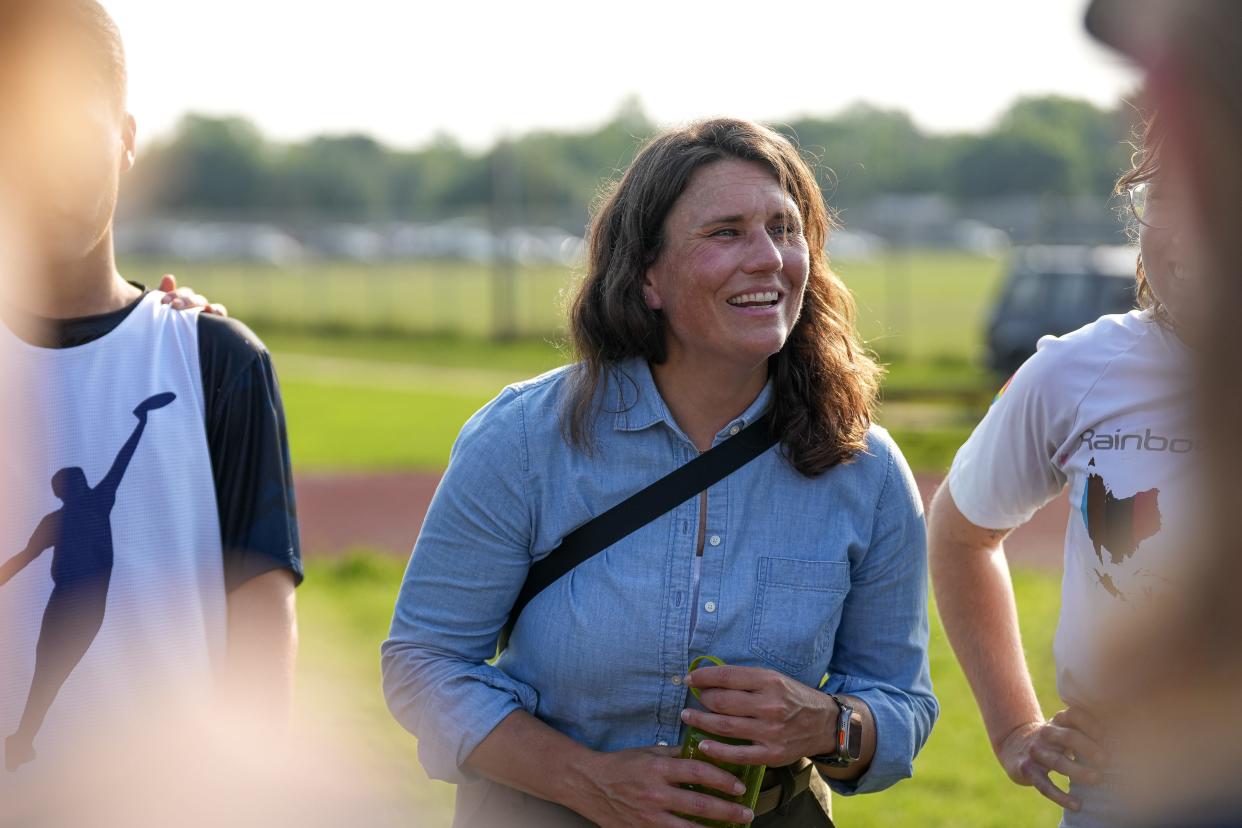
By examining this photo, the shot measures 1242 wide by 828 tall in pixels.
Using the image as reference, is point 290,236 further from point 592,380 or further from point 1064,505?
point 592,380

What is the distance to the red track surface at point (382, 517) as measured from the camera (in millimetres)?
9859

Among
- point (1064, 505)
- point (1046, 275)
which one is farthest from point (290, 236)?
point (1064, 505)

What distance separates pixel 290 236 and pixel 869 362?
57.6 m

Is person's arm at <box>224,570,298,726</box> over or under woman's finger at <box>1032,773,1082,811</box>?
over

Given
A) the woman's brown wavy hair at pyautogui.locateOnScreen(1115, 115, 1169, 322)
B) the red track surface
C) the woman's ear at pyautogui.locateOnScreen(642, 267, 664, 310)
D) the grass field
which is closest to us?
the woman's brown wavy hair at pyautogui.locateOnScreen(1115, 115, 1169, 322)

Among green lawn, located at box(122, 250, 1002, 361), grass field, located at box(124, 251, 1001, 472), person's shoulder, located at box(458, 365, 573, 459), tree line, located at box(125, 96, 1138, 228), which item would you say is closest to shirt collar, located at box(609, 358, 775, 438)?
person's shoulder, located at box(458, 365, 573, 459)

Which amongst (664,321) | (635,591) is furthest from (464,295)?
(635,591)

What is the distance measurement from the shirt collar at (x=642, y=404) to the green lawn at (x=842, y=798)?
80.1 inches

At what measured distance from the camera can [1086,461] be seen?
2.34 meters

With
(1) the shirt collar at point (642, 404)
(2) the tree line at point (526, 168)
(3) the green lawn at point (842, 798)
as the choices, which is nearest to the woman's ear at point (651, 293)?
(1) the shirt collar at point (642, 404)

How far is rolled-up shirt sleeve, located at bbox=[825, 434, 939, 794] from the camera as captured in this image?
8.54ft

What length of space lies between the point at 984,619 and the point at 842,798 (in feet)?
9.15

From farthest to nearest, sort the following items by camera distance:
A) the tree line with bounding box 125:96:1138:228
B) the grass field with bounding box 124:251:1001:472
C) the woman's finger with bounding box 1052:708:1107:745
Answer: the grass field with bounding box 124:251:1001:472 < the tree line with bounding box 125:96:1138:228 < the woman's finger with bounding box 1052:708:1107:745

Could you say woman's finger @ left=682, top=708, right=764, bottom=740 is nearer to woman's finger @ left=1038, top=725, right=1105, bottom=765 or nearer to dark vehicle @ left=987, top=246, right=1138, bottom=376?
woman's finger @ left=1038, top=725, right=1105, bottom=765
